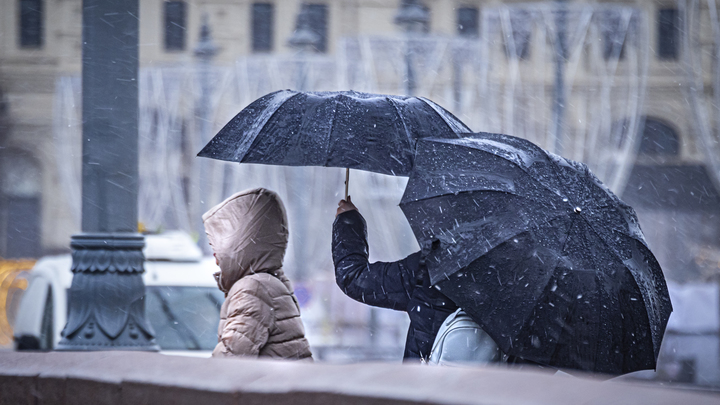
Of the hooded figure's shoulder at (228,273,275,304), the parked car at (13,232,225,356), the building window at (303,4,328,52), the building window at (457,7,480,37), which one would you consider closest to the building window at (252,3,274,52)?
the building window at (303,4,328,52)

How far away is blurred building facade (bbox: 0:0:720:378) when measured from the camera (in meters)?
13.9

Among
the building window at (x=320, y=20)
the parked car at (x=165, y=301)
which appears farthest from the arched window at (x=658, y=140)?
the parked car at (x=165, y=301)

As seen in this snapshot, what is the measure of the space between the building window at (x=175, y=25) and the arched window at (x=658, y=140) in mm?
11617

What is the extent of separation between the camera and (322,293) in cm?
1175

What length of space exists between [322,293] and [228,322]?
29.0ft

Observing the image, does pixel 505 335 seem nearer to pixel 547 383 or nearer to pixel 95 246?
pixel 547 383

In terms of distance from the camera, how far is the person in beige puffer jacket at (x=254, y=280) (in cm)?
294

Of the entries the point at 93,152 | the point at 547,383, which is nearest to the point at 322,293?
the point at 93,152

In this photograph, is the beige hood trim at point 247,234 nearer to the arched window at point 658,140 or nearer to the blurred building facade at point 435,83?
the blurred building facade at point 435,83

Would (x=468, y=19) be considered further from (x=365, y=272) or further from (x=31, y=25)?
(x=365, y=272)

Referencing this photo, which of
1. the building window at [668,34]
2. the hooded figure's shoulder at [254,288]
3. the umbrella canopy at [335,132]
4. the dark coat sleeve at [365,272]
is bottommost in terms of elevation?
the hooded figure's shoulder at [254,288]

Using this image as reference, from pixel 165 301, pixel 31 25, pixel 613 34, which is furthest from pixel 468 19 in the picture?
pixel 165 301

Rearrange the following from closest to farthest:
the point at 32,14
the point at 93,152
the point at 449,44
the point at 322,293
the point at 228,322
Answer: the point at 228,322
the point at 93,152
the point at 322,293
the point at 449,44
the point at 32,14

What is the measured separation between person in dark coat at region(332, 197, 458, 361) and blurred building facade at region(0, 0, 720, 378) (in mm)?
7696
